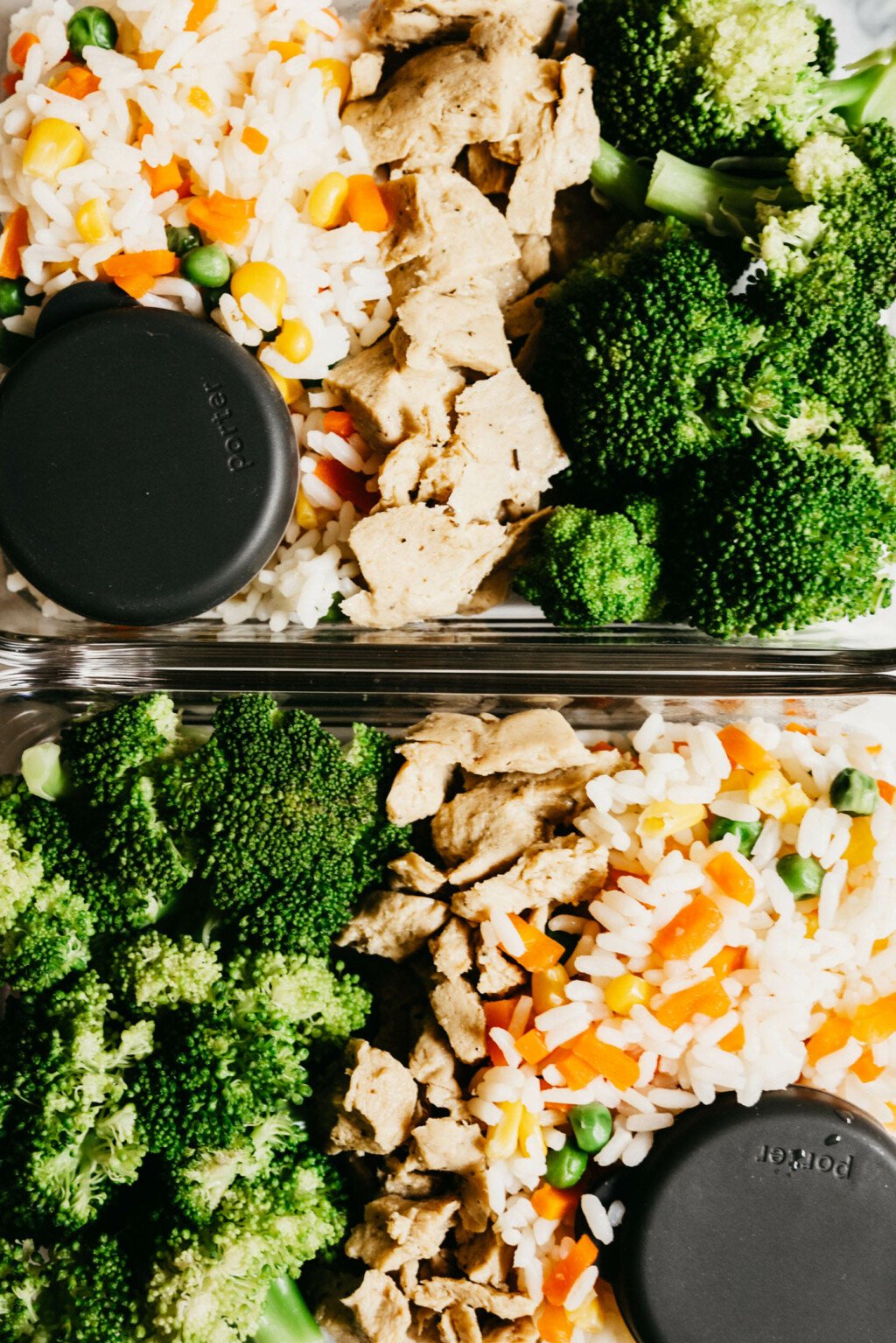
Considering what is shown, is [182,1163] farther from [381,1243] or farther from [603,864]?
[603,864]

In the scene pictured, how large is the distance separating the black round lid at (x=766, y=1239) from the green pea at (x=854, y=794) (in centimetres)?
53

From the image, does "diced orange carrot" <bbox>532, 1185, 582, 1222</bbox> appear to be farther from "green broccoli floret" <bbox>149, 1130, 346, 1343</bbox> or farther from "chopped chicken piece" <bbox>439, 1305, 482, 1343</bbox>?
"green broccoli floret" <bbox>149, 1130, 346, 1343</bbox>

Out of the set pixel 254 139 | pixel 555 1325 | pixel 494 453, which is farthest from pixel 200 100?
pixel 555 1325

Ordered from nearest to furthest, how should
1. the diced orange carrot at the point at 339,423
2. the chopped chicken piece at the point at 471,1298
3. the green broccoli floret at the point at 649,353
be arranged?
the chopped chicken piece at the point at 471,1298
the green broccoli floret at the point at 649,353
the diced orange carrot at the point at 339,423

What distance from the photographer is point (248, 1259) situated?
5.93ft

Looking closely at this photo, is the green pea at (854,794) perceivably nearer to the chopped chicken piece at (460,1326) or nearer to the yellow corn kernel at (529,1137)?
the yellow corn kernel at (529,1137)

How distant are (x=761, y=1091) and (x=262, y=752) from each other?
3.67 feet

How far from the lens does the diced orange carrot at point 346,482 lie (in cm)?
205

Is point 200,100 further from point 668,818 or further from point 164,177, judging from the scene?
point 668,818

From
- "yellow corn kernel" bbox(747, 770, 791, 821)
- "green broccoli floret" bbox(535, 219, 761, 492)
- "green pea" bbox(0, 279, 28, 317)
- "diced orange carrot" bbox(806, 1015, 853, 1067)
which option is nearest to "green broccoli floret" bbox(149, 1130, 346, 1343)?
"diced orange carrot" bbox(806, 1015, 853, 1067)

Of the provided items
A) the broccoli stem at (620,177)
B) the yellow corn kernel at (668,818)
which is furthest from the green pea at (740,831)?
the broccoli stem at (620,177)

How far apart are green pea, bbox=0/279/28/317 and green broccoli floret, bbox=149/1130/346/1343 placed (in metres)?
1.73

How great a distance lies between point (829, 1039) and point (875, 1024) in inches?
3.5

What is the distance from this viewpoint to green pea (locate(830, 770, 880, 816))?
1874 mm
